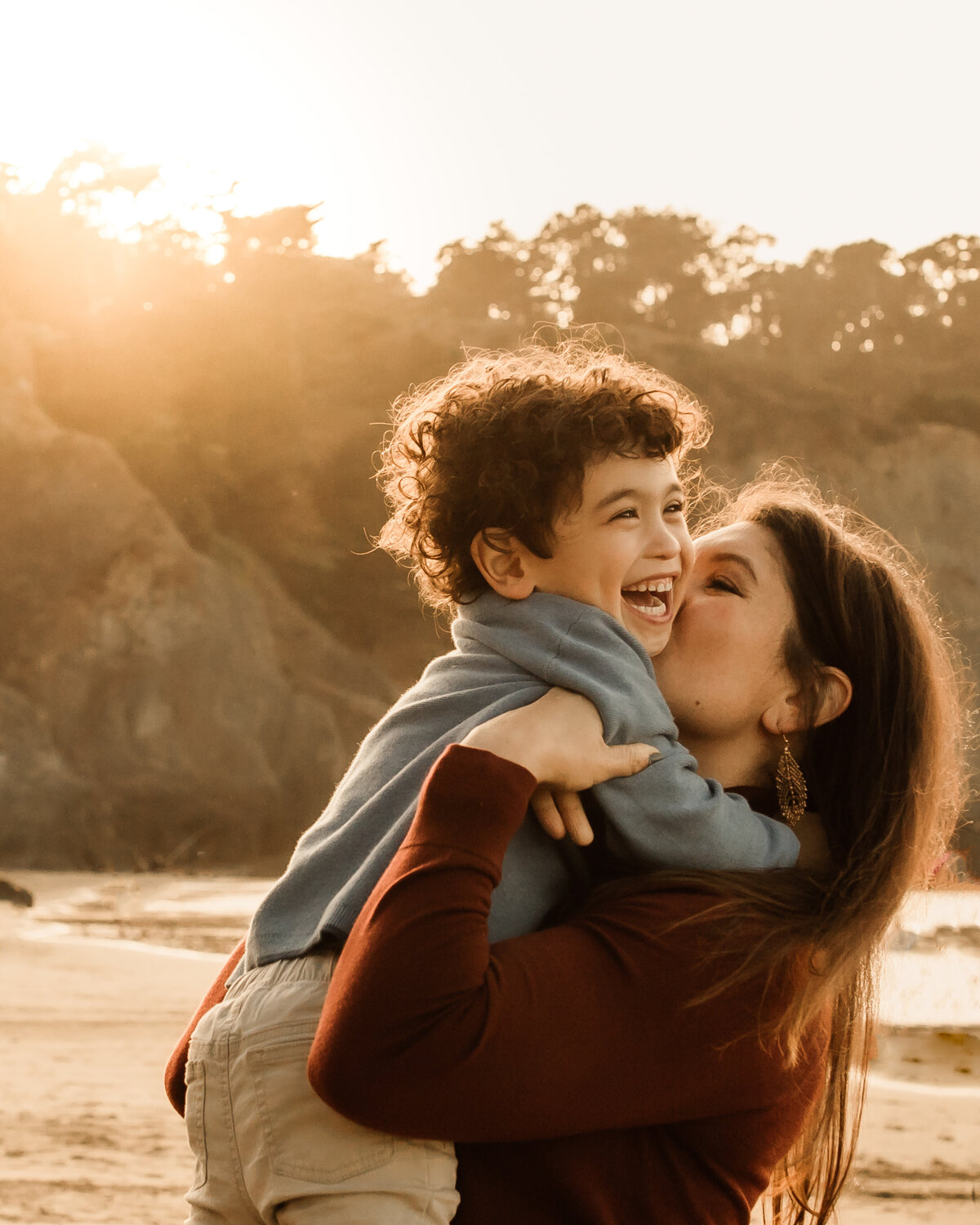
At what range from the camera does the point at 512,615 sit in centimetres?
169

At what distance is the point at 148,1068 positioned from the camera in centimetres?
542

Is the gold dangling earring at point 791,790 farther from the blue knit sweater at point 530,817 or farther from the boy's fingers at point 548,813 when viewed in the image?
the boy's fingers at point 548,813

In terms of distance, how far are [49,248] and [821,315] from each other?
11818mm

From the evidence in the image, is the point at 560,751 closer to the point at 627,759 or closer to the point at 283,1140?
the point at 627,759

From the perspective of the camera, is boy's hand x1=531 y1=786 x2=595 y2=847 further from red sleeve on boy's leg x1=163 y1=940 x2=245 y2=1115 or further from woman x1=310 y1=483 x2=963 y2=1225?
red sleeve on boy's leg x1=163 y1=940 x2=245 y2=1115

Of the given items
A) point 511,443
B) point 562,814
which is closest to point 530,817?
point 562,814

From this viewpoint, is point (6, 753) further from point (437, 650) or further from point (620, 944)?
point (620, 944)

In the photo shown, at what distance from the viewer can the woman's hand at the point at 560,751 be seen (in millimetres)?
1401

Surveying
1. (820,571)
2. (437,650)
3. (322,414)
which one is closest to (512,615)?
(820,571)

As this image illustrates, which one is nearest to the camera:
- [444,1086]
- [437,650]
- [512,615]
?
[444,1086]

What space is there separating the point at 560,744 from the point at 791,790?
50cm

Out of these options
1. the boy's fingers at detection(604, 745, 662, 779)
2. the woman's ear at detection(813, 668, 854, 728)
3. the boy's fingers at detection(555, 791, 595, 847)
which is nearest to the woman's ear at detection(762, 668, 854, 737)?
the woman's ear at detection(813, 668, 854, 728)

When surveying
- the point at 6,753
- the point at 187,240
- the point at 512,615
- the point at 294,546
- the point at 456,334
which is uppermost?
the point at 187,240

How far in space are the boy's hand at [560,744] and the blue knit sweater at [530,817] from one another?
0.08ft
